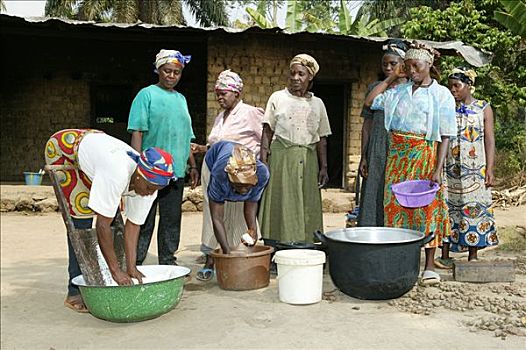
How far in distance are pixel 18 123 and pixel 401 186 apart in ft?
33.4

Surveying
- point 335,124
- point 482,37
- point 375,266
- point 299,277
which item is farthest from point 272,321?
point 335,124

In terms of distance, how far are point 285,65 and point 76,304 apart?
235 inches

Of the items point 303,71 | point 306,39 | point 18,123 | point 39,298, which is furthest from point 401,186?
point 18,123

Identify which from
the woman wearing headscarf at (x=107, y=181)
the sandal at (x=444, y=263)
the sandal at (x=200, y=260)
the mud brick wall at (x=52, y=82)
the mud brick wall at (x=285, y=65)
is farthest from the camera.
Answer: the mud brick wall at (x=52, y=82)

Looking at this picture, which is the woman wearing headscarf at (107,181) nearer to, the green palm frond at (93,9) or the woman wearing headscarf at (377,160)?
the woman wearing headscarf at (377,160)

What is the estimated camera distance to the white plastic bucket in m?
3.57

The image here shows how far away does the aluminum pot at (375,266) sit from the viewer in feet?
11.4

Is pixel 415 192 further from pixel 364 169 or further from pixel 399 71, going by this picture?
pixel 399 71

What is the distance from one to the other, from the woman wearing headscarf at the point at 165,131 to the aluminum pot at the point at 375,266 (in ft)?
3.77

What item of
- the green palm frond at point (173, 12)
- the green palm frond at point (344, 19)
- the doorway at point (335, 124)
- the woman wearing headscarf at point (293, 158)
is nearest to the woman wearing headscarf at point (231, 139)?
the woman wearing headscarf at point (293, 158)

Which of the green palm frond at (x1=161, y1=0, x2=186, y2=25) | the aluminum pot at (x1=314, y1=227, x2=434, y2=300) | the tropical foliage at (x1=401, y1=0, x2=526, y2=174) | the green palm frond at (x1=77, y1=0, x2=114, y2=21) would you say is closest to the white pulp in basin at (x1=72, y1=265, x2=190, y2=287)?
the aluminum pot at (x1=314, y1=227, x2=434, y2=300)

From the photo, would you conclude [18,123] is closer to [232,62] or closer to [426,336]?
[232,62]

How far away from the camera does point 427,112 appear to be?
3898 mm

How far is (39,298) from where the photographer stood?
379 cm
